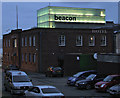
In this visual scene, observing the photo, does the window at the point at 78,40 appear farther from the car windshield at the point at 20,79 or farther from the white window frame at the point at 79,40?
the car windshield at the point at 20,79

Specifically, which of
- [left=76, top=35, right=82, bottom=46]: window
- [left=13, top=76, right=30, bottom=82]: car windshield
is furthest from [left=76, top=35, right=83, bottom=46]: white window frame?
[left=13, top=76, right=30, bottom=82]: car windshield

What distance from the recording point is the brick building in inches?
2046

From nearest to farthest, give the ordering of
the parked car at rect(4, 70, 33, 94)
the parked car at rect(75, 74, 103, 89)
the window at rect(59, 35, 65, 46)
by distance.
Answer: the parked car at rect(4, 70, 33, 94) < the parked car at rect(75, 74, 103, 89) < the window at rect(59, 35, 65, 46)

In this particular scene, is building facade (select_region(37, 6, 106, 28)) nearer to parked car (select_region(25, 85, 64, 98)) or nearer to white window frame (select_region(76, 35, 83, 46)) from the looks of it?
white window frame (select_region(76, 35, 83, 46))

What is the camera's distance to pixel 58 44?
53.1 metres

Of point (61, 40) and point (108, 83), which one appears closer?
point (108, 83)

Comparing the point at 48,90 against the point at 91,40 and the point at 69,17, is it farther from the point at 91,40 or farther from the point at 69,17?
the point at 69,17

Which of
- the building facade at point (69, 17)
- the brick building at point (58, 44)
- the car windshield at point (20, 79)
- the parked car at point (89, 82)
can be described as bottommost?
the parked car at point (89, 82)

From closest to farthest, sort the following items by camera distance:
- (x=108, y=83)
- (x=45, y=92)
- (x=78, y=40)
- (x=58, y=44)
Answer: (x=45, y=92) → (x=108, y=83) → (x=58, y=44) → (x=78, y=40)

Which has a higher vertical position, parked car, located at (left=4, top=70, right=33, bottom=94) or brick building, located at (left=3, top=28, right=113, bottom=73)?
brick building, located at (left=3, top=28, right=113, bottom=73)

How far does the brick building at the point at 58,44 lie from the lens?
→ 52.0 m

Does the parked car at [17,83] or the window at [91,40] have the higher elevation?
the window at [91,40]

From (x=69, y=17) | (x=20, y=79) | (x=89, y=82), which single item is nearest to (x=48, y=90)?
(x=20, y=79)

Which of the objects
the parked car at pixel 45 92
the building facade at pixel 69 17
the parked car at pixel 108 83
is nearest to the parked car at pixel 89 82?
the parked car at pixel 108 83
